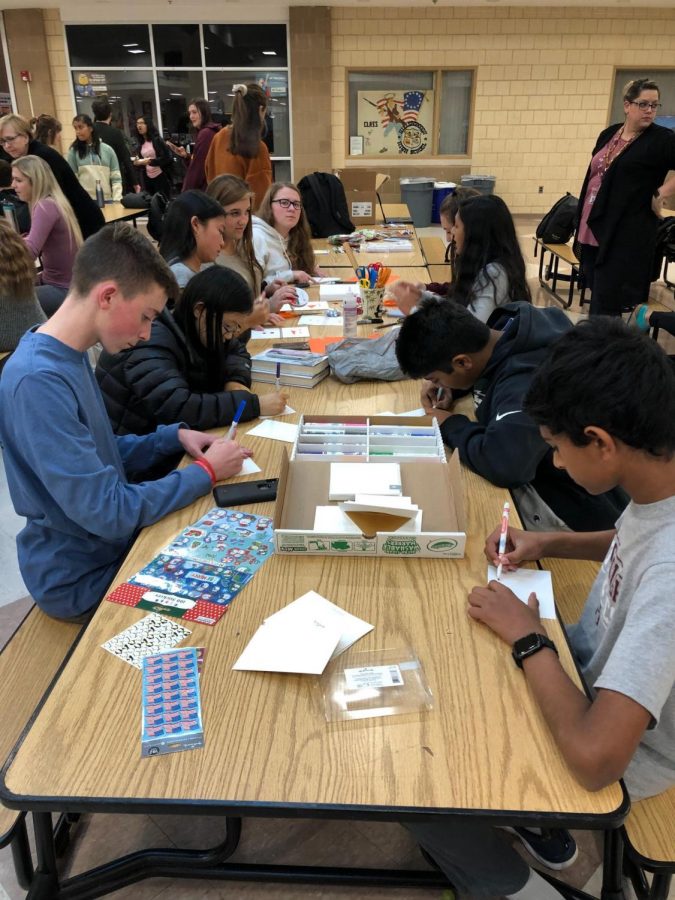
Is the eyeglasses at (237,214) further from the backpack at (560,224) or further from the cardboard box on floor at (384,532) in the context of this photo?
the backpack at (560,224)

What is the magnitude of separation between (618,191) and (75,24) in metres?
8.77

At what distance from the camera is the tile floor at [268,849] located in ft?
4.71

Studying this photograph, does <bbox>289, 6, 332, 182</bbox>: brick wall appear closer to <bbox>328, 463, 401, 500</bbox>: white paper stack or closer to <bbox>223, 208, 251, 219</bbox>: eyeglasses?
<bbox>223, 208, 251, 219</bbox>: eyeglasses

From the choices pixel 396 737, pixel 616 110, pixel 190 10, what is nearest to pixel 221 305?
pixel 396 737

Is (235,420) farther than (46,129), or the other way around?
(46,129)

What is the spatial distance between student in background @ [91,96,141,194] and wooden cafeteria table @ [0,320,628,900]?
273 inches

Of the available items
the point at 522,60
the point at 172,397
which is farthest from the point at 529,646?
the point at 522,60

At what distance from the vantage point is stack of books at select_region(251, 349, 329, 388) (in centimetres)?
233

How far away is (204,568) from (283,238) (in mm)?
3074

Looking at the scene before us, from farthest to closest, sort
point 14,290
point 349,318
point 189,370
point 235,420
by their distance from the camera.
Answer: point 14,290, point 349,318, point 189,370, point 235,420

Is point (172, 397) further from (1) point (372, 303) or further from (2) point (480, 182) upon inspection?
(2) point (480, 182)

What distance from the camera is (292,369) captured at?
236 centimetres

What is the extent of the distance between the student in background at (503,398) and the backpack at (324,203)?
3.51 meters

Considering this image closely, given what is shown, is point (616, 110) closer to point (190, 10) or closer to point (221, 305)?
point (190, 10)
